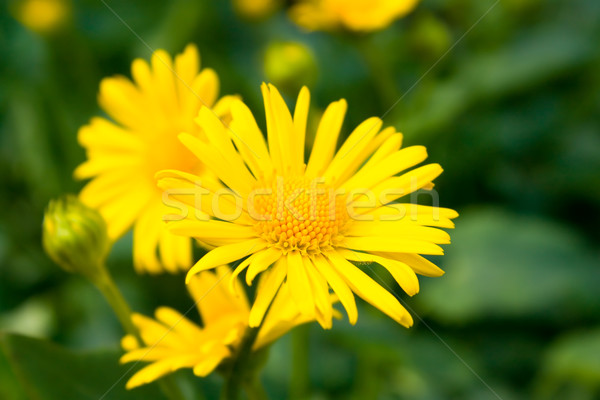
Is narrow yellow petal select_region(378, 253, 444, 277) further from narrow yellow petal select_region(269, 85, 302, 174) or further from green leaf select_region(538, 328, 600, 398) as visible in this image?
green leaf select_region(538, 328, 600, 398)

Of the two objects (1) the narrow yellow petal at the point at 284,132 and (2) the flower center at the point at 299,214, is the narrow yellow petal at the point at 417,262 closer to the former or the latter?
(2) the flower center at the point at 299,214

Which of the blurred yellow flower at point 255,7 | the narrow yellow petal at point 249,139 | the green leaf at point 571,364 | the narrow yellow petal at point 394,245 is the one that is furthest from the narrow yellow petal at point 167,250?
the blurred yellow flower at point 255,7

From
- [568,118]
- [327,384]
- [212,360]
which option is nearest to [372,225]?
[212,360]

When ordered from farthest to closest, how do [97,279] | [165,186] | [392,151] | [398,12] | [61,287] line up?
[61,287]
[398,12]
[97,279]
[392,151]
[165,186]

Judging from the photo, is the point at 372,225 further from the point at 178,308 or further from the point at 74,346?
the point at 74,346

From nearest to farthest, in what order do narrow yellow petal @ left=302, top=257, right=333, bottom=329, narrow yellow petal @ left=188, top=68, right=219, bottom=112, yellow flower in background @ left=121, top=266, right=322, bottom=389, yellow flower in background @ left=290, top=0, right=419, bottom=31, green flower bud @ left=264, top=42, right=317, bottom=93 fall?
narrow yellow petal @ left=302, top=257, right=333, bottom=329
yellow flower in background @ left=121, top=266, right=322, bottom=389
narrow yellow petal @ left=188, top=68, right=219, bottom=112
green flower bud @ left=264, top=42, right=317, bottom=93
yellow flower in background @ left=290, top=0, right=419, bottom=31

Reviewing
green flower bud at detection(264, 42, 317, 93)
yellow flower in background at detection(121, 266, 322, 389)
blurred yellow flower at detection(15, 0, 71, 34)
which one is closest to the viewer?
yellow flower in background at detection(121, 266, 322, 389)

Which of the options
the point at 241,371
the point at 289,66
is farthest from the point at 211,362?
the point at 289,66

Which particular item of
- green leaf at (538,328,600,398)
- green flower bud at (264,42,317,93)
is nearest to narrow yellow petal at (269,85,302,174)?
green flower bud at (264,42,317,93)
